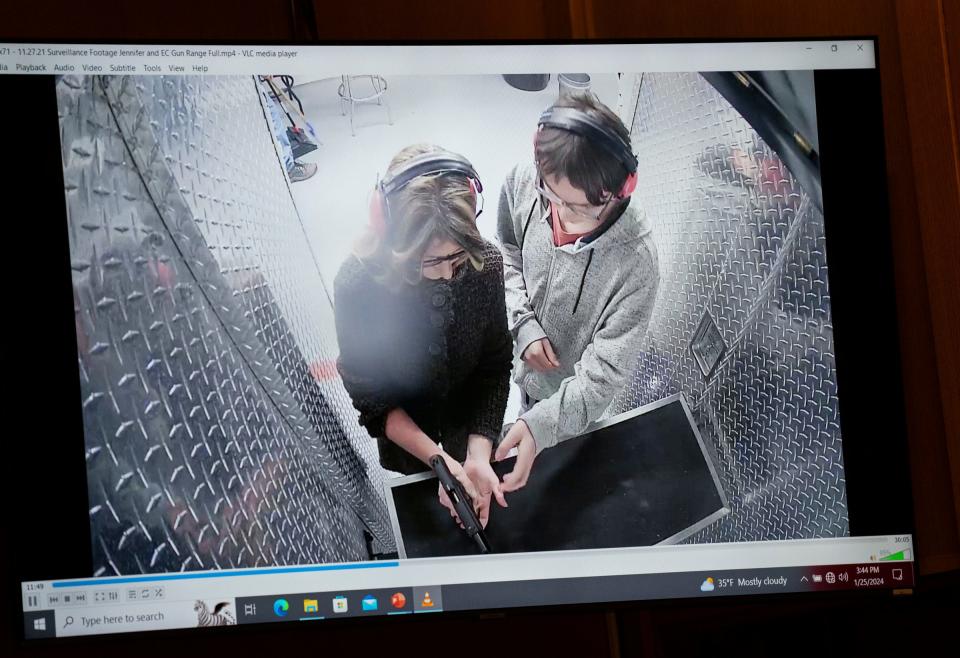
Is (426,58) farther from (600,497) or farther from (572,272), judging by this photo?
(600,497)

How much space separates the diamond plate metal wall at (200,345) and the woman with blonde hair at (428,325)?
0.04 metres

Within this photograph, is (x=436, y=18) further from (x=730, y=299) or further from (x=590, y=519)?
(x=590, y=519)

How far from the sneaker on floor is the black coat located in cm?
14

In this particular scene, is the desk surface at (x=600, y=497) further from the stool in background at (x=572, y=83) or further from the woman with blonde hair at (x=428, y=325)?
the stool in background at (x=572, y=83)

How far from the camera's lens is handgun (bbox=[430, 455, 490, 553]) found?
1.43 m

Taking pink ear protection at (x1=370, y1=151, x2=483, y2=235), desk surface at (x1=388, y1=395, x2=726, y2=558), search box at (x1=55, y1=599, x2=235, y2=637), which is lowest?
search box at (x1=55, y1=599, x2=235, y2=637)

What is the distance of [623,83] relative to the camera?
4.94 ft

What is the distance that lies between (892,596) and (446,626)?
0.72 meters

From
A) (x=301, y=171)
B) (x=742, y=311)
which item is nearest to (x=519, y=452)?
(x=742, y=311)

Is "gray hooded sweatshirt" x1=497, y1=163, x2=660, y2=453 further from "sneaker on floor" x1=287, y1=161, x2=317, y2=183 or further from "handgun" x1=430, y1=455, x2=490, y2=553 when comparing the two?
"sneaker on floor" x1=287, y1=161, x2=317, y2=183

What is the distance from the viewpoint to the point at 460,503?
56.5 inches

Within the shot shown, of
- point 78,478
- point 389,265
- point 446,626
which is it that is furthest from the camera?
point 446,626

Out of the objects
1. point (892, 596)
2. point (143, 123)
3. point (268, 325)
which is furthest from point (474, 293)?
point (892, 596)

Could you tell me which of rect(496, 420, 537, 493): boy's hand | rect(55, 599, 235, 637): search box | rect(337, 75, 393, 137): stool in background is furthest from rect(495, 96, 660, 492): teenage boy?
rect(55, 599, 235, 637): search box
